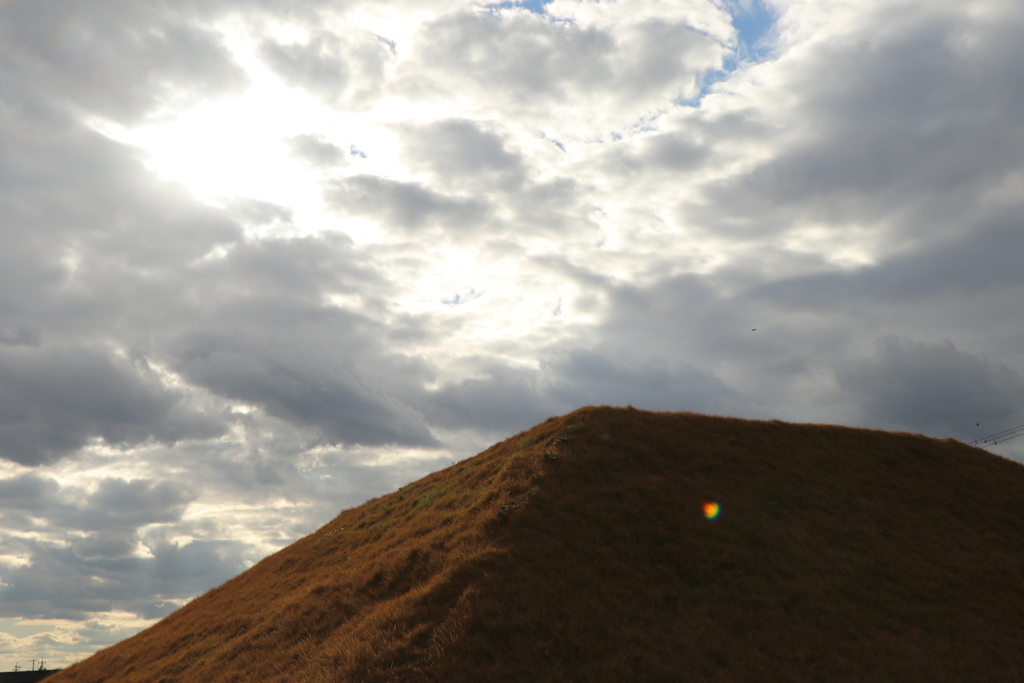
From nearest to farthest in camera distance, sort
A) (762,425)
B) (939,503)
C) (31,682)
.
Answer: (939,503) → (762,425) → (31,682)

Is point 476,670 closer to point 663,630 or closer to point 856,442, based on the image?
point 663,630

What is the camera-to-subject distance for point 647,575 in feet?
70.1

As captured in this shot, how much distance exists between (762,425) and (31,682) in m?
90.1

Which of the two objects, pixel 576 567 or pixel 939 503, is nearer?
pixel 576 567

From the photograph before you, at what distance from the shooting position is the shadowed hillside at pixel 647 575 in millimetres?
17797

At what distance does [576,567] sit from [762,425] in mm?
22629

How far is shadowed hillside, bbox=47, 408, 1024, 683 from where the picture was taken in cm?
1780

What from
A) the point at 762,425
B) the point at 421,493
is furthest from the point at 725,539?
the point at 421,493

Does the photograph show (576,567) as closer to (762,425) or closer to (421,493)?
(421,493)

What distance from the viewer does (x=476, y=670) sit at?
15992 mm

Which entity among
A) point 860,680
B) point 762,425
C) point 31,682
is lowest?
point 31,682

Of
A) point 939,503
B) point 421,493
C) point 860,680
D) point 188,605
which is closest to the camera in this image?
point 860,680

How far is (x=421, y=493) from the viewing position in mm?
35531

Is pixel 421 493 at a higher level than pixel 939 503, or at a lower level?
higher
